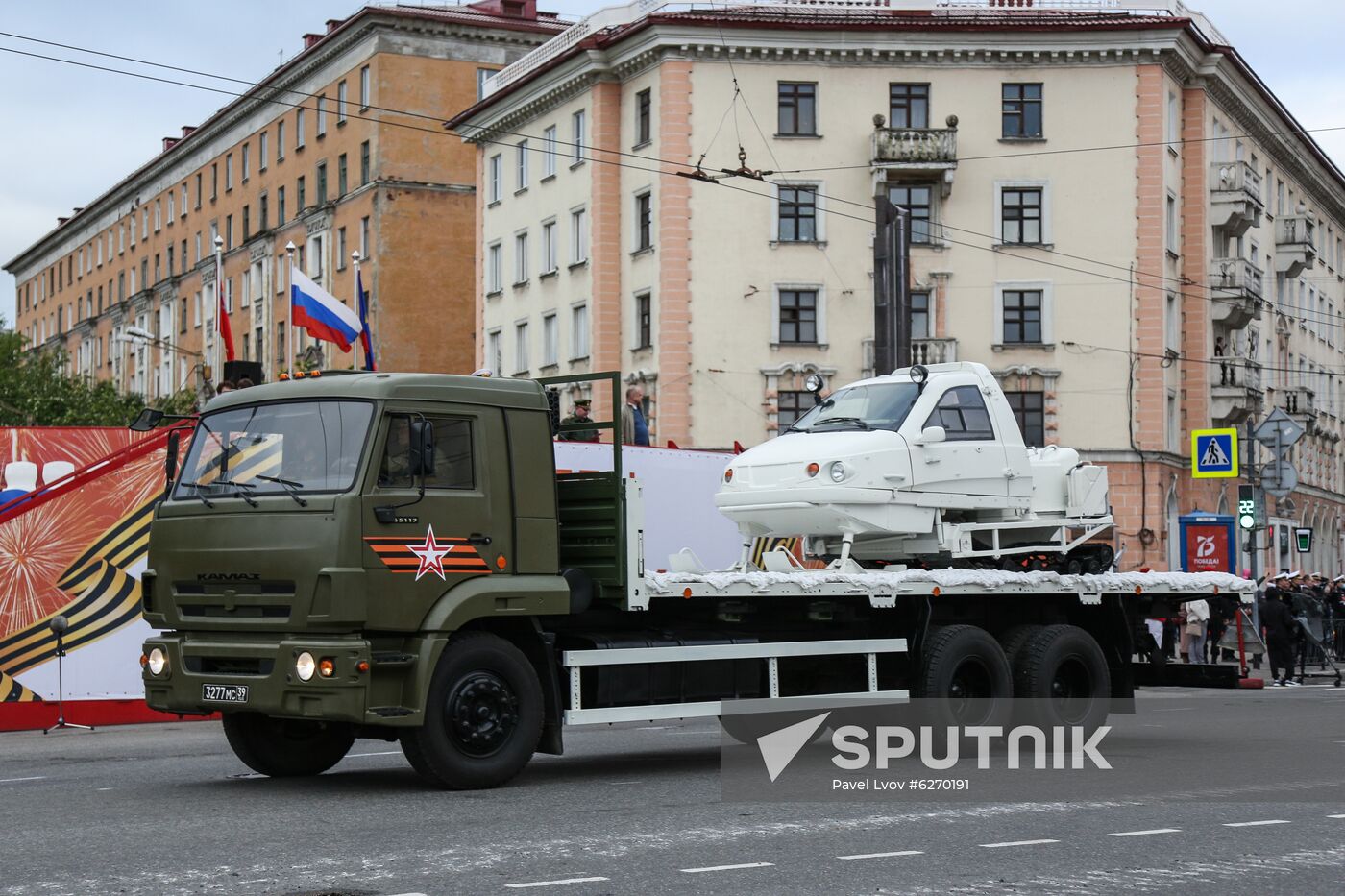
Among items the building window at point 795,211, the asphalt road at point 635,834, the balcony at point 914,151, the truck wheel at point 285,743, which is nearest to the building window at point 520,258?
the building window at point 795,211

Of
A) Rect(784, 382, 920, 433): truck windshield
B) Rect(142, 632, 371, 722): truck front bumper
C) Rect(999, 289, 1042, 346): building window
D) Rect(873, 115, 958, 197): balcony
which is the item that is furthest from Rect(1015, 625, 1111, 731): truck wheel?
Rect(999, 289, 1042, 346): building window

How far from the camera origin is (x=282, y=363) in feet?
257

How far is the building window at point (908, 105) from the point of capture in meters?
53.5

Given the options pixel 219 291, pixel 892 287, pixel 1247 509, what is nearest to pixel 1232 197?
pixel 1247 509

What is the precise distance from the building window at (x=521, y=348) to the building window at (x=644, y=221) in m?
7.60

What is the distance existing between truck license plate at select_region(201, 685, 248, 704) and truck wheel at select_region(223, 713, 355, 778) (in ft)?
3.12

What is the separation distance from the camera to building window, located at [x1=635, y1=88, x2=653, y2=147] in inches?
2132

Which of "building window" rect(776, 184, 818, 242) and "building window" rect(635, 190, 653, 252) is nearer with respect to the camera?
"building window" rect(776, 184, 818, 242)

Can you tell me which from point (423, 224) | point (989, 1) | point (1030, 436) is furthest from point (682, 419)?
point (423, 224)

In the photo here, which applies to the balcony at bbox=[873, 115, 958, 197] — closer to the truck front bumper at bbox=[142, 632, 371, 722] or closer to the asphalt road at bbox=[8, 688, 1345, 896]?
the asphalt road at bbox=[8, 688, 1345, 896]

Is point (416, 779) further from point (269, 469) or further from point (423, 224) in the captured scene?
point (423, 224)

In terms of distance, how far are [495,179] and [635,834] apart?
54466mm

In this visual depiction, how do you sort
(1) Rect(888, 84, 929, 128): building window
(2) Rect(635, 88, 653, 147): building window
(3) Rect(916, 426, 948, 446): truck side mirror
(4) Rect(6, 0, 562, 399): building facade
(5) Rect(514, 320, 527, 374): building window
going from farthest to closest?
(4) Rect(6, 0, 562, 399): building facade
(5) Rect(514, 320, 527, 374): building window
(2) Rect(635, 88, 653, 147): building window
(1) Rect(888, 84, 929, 128): building window
(3) Rect(916, 426, 948, 446): truck side mirror
